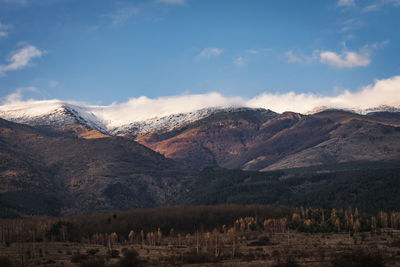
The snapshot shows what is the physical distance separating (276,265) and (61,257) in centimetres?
Result: 6506

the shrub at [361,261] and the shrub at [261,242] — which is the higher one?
the shrub at [361,261]

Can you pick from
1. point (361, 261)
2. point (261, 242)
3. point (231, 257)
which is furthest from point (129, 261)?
point (261, 242)

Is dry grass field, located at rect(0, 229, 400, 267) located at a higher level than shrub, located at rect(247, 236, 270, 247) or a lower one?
higher

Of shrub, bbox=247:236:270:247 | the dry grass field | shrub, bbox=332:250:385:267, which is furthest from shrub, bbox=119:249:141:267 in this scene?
shrub, bbox=247:236:270:247

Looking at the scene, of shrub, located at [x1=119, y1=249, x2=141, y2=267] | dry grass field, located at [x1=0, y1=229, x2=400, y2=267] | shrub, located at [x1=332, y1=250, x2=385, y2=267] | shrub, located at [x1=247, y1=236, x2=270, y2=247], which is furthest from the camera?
shrub, located at [x1=247, y1=236, x2=270, y2=247]

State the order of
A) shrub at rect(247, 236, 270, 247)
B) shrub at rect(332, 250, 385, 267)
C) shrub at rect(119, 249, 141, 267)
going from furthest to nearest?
shrub at rect(247, 236, 270, 247), shrub at rect(119, 249, 141, 267), shrub at rect(332, 250, 385, 267)

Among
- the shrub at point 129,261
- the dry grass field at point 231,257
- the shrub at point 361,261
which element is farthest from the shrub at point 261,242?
the shrub at point 361,261

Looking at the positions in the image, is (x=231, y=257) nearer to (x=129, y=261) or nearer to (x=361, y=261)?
(x=129, y=261)

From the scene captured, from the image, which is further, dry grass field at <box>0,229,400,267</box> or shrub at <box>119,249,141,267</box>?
shrub at <box>119,249,141,267</box>

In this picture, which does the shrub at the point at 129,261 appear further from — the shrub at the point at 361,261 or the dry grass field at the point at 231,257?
the shrub at the point at 361,261

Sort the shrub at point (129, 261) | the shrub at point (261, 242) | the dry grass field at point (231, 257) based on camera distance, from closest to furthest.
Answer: the dry grass field at point (231, 257), the shrub at point (129, 261), the shrub at point (261, 242)

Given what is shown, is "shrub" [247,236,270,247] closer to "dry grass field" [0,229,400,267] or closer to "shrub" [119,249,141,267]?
"dry grass field" [0,229,400,267]

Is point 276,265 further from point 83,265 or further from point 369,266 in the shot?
point 83,265

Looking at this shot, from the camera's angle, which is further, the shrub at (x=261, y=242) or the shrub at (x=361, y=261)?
the shrub at (x=261, y=242)
